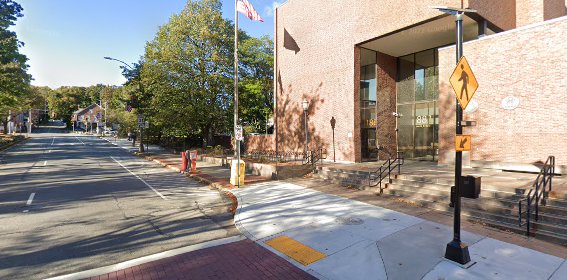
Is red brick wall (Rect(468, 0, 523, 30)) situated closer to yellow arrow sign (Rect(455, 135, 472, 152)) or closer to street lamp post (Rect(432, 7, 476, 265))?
street lamp post (Rect(432, 7, 476, 265))

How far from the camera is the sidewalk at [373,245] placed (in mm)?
5102

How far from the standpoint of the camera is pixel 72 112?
10456 cm

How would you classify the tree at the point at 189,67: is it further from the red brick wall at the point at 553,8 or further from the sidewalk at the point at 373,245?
the red brick wall at the point at 553,8

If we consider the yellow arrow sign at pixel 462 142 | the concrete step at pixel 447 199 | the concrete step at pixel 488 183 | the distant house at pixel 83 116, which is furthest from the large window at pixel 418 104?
the distant house at pixel 83 116

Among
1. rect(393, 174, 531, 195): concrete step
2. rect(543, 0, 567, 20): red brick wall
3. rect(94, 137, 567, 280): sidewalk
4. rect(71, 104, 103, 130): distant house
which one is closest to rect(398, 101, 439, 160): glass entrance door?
rect(543, 0, 567, 20): red brick wall

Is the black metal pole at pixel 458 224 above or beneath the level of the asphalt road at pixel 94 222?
above

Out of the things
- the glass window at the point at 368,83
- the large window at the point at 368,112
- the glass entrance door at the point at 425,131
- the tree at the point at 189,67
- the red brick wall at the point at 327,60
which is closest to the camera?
the red brick wall at the point at 327,60

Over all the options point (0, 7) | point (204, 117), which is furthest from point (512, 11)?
point (0, 7)

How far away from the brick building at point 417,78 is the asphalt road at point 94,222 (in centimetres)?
1106

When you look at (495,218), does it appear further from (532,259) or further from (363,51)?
(363,51)

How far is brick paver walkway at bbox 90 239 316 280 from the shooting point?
16.6ft

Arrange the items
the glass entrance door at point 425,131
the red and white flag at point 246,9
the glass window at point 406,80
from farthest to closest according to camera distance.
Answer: the glass window at point 406,80, the glass entrance door at point 425,131, the red and white flag at point 246,9

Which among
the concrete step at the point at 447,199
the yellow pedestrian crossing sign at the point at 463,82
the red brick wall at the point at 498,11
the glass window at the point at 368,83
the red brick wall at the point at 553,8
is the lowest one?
the concrete step at the point at 447,199

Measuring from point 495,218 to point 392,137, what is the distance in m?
12.6
